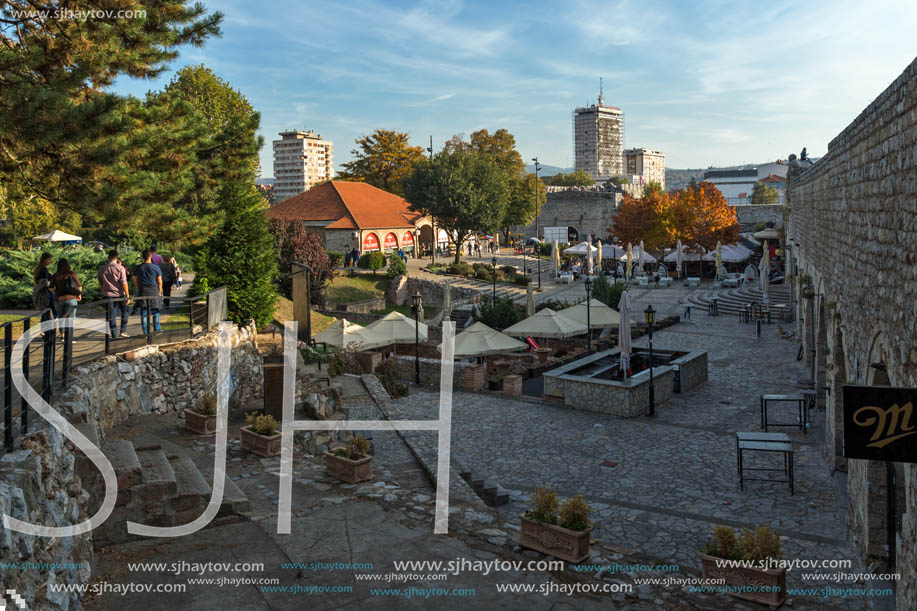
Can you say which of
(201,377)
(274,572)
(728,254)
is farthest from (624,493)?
(728,254)

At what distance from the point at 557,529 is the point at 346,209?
4221 cm

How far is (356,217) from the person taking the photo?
155 feet

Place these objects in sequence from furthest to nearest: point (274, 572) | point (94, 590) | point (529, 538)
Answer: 1. point (529, 538)
2. point (274, 572)
3. point (94, 590)

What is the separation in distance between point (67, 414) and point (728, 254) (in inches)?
1658

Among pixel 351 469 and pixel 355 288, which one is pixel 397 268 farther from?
pixel 351 469

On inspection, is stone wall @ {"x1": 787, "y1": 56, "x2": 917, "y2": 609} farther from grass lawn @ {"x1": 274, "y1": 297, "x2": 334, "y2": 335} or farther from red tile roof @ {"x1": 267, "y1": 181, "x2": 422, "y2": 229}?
red tile roof @ {"x1": 267, "y1": 181, "x2": 422, "y2": 229}

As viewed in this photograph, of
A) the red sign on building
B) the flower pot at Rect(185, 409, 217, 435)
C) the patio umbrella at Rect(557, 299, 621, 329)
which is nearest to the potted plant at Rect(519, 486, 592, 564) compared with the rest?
the flower pot at Rect(185, 409, 217, 435)

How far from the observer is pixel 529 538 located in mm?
7664

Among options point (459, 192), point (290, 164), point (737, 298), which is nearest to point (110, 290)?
point (737, 298)

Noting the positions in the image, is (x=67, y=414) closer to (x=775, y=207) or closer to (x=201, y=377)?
(x=201, y=377)

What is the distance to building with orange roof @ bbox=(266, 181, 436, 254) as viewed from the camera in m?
46.5

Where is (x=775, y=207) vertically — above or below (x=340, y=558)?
above

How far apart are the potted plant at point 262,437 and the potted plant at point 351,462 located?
1.14 metres

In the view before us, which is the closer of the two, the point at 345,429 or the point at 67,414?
the point at 67,414
